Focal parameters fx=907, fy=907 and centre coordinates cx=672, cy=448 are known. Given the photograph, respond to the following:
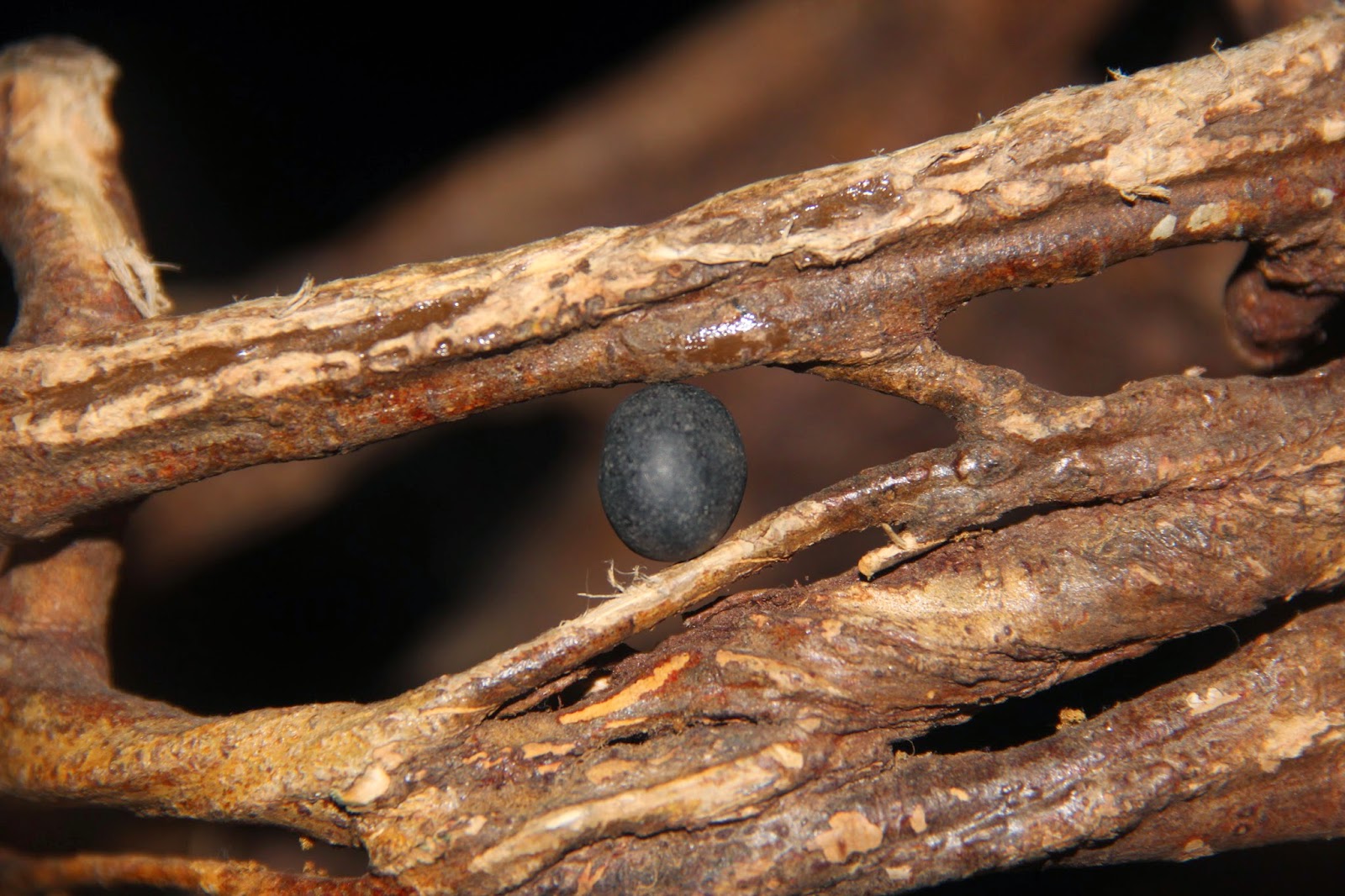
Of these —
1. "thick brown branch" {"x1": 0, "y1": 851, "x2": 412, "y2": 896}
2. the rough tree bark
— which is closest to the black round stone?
the rough tree bark

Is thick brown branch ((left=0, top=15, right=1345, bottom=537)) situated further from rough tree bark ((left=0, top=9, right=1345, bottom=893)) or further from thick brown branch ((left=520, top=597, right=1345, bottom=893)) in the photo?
thick brown branch ((left=520, top=597, right=1345, bottom=893))

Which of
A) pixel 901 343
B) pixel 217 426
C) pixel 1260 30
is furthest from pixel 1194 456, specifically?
pixel 217 426

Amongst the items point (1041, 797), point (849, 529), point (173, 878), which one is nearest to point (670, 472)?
point (849, 529)

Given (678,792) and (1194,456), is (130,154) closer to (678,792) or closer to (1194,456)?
(678,792)

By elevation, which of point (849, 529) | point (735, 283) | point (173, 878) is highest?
point (735, 283)

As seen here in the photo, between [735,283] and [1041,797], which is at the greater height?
[735,283]

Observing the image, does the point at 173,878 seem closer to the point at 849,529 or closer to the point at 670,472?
the point at 670,472
